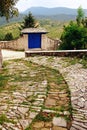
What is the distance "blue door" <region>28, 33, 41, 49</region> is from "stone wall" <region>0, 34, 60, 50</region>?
0.30 metres

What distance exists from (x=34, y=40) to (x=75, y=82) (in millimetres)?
15173

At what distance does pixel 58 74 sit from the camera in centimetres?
1283

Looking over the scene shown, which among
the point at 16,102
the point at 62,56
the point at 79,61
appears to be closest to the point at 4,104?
the point at 16,102

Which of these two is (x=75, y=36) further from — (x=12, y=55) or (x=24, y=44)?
(x=24, y=44)

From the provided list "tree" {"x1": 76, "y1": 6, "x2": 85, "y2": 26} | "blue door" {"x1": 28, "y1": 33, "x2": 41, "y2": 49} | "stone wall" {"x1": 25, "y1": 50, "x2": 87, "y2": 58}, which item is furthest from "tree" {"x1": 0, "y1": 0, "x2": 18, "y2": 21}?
"tree" {"x1": 76, "y1": 6, "x2": 85, "y2": 26}

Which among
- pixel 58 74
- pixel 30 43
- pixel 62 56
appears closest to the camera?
pixel 58 74

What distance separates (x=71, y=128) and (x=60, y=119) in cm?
62

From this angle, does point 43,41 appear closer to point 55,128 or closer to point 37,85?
point 37,85

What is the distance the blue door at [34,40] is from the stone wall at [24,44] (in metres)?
0.30

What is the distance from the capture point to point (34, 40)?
25734mm

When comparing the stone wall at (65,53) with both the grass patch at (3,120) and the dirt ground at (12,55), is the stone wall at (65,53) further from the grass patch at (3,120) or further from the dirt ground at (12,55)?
the grass patch at (3,120)

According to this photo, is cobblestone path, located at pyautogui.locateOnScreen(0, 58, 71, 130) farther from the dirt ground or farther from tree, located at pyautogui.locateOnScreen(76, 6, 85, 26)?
tree, located at pyautogui.locateOnScreen(76, 6, 85, 26)

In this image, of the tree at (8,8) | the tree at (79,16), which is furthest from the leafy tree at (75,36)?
the tree at (79,16)

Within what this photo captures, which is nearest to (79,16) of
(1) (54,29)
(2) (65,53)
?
(2) (65,53)
